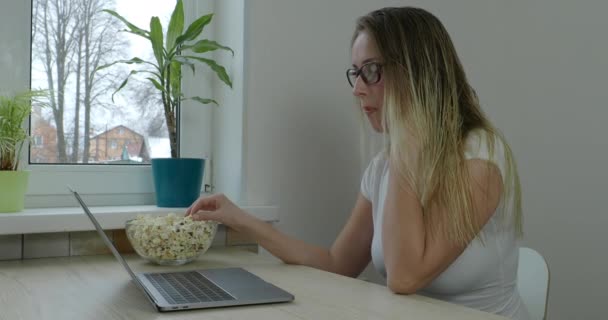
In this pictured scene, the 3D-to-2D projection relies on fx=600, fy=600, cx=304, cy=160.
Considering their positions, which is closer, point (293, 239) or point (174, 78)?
point (293, 239)

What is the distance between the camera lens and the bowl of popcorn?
3.98ft

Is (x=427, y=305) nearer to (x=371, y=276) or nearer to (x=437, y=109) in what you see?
(x=437, y=109)

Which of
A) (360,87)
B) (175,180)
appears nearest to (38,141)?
(175,180)

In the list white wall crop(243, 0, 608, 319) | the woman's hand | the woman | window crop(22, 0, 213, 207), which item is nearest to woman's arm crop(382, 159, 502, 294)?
the woman

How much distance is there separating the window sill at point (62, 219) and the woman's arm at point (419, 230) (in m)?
0.60

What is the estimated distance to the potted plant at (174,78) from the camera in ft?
5.14

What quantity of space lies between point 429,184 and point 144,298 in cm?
56

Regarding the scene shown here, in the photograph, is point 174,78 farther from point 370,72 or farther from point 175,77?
point 370,72

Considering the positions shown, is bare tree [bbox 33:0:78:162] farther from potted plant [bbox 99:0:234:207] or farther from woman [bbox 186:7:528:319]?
woman [bbox 186:7:528:319]

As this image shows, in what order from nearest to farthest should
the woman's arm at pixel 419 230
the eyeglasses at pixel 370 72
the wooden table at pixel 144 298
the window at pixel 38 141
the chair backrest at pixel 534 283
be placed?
the wooden table at pixel 144 298 < the woman's arm at pixel 419 230 < the eyeglasses at pixel 370 72 < the chair backrest at pixel 534 283 < the window at pixel 38 141

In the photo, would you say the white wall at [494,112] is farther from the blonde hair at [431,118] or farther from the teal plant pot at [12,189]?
the teal plant pot at [12,189]

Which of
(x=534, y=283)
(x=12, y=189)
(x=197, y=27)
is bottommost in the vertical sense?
(x=534, y=283)

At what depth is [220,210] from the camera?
1.36 metres

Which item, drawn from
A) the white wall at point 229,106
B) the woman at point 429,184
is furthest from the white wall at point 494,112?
the woman at point 429,184
